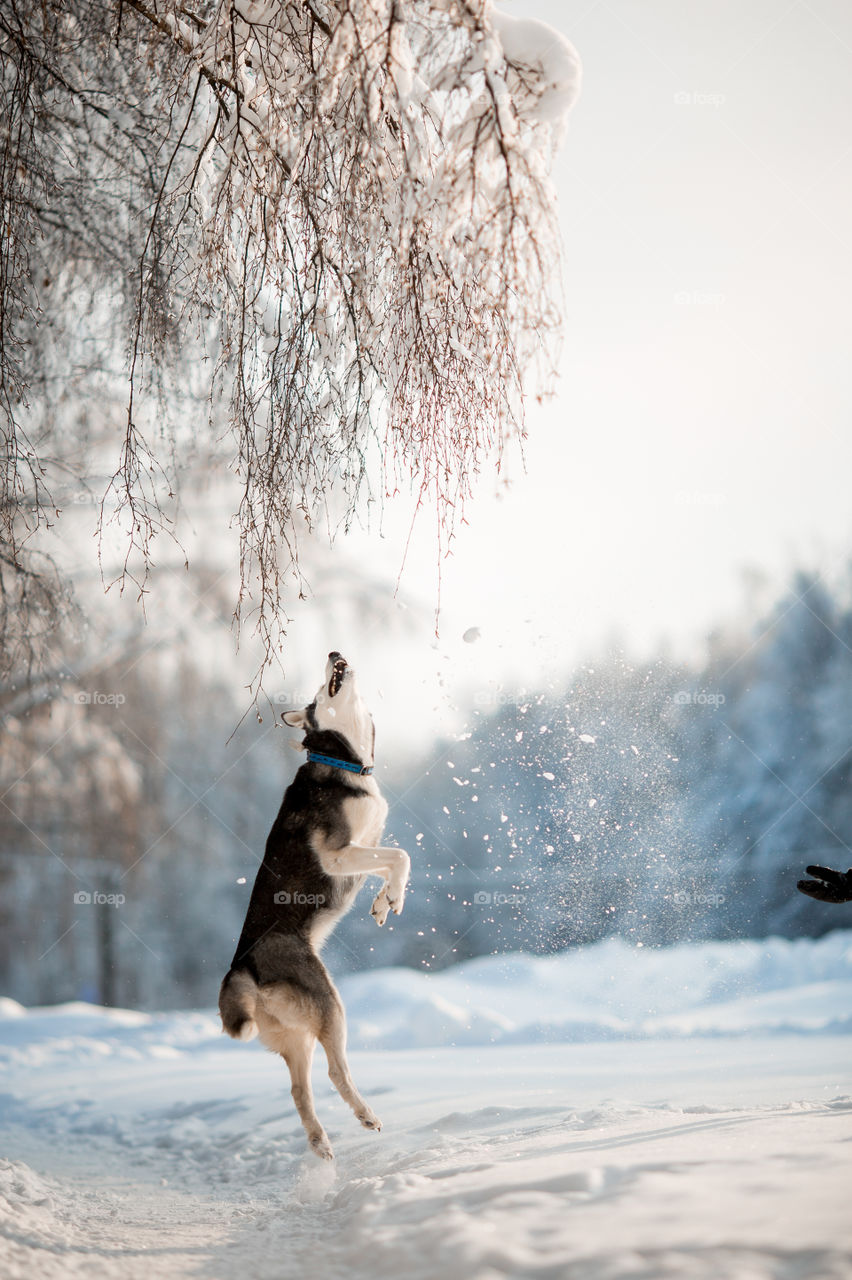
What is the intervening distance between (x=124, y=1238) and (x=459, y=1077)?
2.66 metres

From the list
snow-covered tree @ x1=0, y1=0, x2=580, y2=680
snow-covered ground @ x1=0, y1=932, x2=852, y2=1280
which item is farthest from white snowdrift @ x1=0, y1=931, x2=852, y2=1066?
snow-covered tree @ x1=0, y1=0, x2=580, y2=680

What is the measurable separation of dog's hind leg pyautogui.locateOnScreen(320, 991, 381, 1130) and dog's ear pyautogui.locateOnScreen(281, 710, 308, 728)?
0.97 meters

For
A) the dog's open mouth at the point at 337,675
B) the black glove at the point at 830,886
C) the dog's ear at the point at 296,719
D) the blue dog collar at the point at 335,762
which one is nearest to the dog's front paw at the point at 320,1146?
the blue dog collar at the point at 335,762

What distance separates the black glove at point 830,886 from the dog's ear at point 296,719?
68.3 inches

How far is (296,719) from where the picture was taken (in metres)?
3.37

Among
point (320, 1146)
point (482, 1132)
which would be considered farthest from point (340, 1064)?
point (482, 1132)

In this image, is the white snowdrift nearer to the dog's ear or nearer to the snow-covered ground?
the snow-covered ground

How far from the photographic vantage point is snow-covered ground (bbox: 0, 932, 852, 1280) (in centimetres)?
192

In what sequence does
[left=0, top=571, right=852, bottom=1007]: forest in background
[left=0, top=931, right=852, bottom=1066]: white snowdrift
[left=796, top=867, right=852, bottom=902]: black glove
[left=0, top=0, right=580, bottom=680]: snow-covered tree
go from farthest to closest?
[left=0, top=571, right=852, bottom=1007]: forest in background → [left=0, top=931, right=852, bottom=1066]: white snowdrift → [left=796, top=867, right=852, bottom=902]: black glove → [left=0, top=0, right=580, bottom=680]: snow-covered tree

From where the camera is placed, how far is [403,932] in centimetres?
871

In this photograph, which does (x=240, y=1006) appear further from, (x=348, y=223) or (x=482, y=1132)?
(x=348, y=223)

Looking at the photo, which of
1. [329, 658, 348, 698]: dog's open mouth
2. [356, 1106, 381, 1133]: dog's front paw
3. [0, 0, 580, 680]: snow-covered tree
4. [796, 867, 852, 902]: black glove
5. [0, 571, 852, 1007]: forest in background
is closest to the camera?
[0, 0, 580, 680]: snow-covered tree

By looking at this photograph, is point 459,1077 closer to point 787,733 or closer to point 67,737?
point 67,737

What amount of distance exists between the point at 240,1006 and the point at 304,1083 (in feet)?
1.19
